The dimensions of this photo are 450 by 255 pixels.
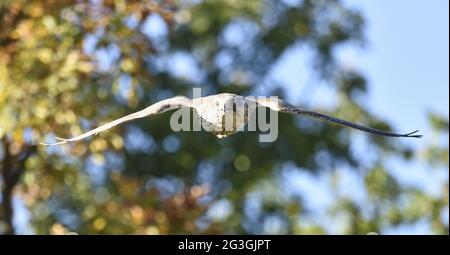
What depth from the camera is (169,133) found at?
15.9 meters

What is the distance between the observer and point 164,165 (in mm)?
15734

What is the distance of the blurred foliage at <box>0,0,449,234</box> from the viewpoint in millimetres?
10758

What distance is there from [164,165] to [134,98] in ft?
16.0

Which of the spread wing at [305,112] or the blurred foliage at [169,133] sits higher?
the blurred foliage at [169,133]

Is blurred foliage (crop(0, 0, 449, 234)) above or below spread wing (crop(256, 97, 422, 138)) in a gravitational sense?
above

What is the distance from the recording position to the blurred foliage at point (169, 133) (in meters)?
10.8

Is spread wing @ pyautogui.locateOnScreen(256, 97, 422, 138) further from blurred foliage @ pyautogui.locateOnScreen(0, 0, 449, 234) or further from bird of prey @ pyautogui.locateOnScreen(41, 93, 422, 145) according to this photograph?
blurred foliage @ pyautogui.locateOnScreen(0, 0, 449, 234)

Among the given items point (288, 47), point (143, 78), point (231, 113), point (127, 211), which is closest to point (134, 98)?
point (143, 78)

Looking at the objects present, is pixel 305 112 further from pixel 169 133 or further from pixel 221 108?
pixel 169 133

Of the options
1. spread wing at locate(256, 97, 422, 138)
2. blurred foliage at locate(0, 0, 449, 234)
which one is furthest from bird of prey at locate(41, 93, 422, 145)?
blurred foliage at locate(0, 0, 449, 234)

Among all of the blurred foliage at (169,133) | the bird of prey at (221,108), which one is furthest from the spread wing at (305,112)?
the blurred foliage at (169,133)

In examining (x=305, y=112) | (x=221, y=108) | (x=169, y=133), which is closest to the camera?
(x=305, y=112)

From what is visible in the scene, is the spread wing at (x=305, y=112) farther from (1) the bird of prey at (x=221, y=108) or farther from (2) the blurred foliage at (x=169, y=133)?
(2) the blurred foliage at (x=169, y=133)

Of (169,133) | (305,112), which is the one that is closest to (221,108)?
(305,112)
